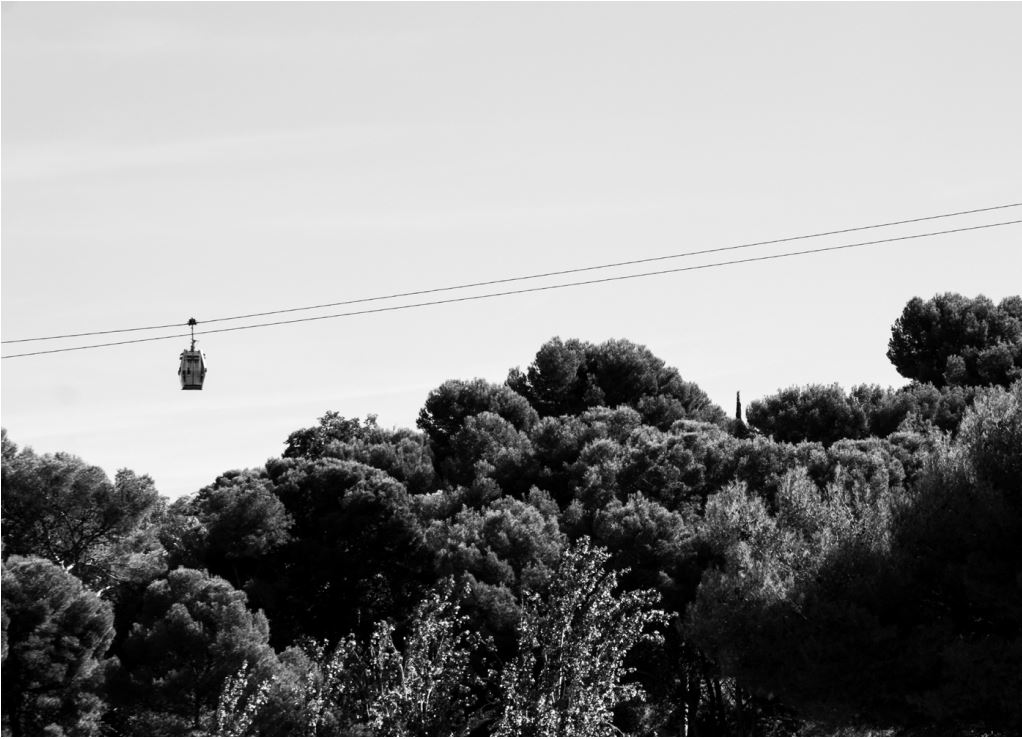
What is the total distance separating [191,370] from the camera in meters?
15.6

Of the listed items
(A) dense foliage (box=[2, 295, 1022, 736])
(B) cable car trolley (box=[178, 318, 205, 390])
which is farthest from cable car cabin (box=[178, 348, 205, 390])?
(A) dense foliage (box=[2, 295, 1022, 736])

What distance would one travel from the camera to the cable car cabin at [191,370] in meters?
15.6

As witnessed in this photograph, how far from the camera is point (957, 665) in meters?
18.7

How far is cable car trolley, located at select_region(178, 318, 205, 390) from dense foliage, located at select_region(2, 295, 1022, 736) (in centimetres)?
312

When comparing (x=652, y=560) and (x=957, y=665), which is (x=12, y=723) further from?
(x=957, y=665)

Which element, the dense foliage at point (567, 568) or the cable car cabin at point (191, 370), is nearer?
the cable car cabin at point (191, 370)

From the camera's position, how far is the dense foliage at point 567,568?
55.3ft

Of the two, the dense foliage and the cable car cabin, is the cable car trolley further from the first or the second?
the dense foliage

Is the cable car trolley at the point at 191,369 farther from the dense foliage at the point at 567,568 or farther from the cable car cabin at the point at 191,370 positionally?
the dense foliage at the point at 567,568

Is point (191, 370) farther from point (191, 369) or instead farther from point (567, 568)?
point (567, 568)

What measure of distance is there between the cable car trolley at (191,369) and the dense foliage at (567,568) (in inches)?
123

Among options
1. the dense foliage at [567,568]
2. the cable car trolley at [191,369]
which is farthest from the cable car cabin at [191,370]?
the dense foliage at [567,568]

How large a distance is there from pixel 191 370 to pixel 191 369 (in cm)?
1

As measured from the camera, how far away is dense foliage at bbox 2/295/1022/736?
16.8m
